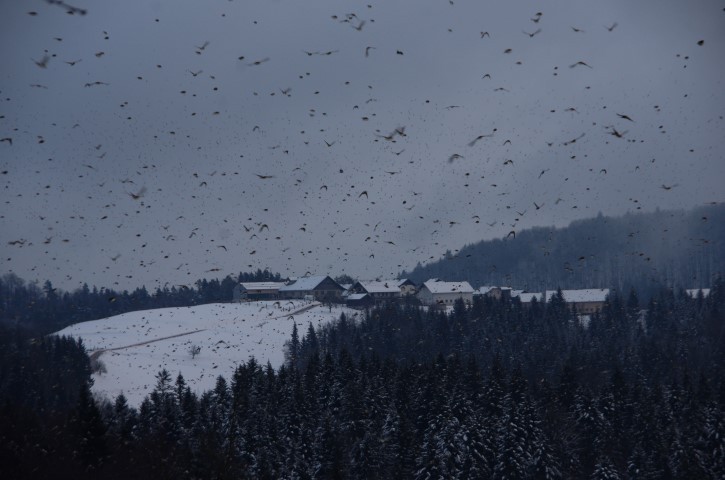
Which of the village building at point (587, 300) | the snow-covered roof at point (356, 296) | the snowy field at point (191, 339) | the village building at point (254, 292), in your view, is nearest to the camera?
the snowy field at point (191, 339)

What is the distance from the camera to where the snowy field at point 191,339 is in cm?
9825

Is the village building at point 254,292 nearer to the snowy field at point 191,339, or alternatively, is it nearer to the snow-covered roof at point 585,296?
the snowy field at point 191,339

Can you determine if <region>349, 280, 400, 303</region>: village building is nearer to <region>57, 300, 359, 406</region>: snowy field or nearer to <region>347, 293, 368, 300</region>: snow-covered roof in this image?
<region>347, 293, 368, 300</region>: snow-covered roof

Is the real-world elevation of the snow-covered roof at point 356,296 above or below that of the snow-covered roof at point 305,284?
below

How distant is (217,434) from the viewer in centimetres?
5578

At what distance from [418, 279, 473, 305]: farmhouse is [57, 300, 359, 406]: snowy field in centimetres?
2631

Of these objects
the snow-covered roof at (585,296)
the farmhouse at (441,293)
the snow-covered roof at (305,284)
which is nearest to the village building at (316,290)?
the snow-covered roof at (305,284)

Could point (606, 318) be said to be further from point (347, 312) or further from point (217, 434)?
point (217, 434)

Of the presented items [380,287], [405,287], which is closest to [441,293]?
[380,287]

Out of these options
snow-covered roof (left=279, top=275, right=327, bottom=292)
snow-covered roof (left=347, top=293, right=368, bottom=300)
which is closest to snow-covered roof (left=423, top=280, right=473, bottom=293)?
snow-covered roof (left=347, top=293, right=368, bottom=300)

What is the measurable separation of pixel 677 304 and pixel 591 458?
3378 inches

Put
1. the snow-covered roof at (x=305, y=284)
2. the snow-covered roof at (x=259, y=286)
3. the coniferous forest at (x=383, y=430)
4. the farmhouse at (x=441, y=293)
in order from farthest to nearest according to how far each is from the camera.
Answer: the snow-covered roof at (x=259, y=286)
the snow-covered roof at (x=305, y=284)
the farmhouse at (x=441, y=293)
the coniferous forest at (x=383, y=430)

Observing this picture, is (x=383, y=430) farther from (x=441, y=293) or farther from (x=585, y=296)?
(x=585, y=296)

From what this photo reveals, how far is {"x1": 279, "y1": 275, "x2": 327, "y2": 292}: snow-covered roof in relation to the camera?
184 m
